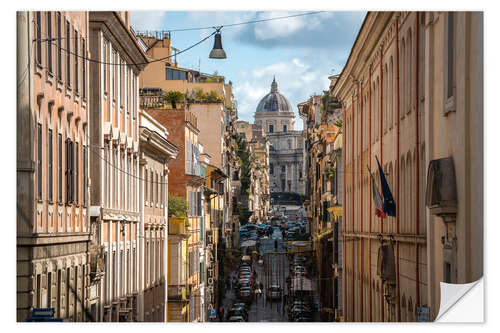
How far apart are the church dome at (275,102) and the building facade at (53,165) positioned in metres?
4.12

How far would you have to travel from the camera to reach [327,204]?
38812 millimetres

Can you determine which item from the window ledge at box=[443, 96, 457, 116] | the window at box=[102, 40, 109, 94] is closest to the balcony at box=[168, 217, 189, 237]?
the window at box=[102, 40, 109, 94]

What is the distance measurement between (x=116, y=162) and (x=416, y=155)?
765 cm

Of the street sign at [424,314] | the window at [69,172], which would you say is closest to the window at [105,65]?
the window at [69,172]

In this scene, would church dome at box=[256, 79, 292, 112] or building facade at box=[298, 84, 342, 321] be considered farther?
building facade at box=[298, 84, 342, 321]

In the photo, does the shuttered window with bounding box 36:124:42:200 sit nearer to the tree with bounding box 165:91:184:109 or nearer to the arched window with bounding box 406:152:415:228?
the arched window with bounding box 406:152:415:228

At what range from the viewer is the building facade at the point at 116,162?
23.8 meters

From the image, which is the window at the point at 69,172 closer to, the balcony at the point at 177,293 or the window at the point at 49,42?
the window at the point at 49,42

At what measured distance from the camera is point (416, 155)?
21.1 m

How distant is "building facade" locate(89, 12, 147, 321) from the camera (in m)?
23.8

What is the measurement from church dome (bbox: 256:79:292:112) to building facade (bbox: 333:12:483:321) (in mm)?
1717

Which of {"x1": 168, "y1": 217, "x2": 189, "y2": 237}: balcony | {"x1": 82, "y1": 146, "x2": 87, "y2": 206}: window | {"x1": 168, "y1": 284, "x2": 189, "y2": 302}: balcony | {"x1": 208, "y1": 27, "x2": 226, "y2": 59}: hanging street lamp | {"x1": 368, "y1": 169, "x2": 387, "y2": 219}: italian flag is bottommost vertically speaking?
{"x1": 168, "y1": 284, "x2": 189, "y2": 302}: balcony

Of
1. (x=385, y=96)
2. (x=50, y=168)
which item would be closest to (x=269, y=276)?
(x=385, y=96)

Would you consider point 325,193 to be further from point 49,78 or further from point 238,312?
point 49,78
